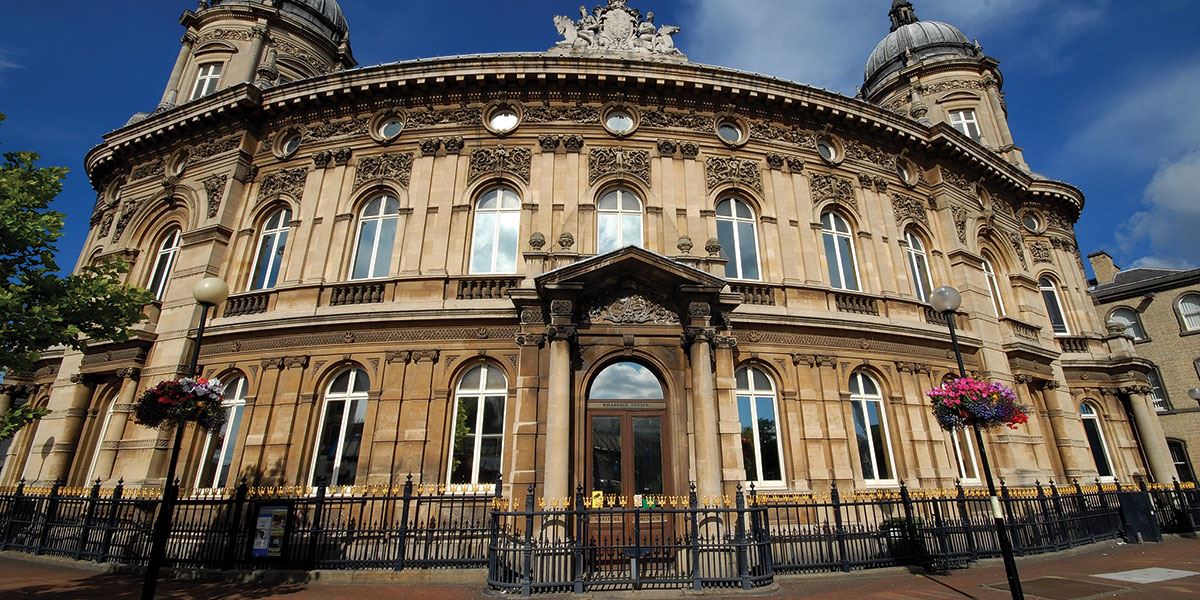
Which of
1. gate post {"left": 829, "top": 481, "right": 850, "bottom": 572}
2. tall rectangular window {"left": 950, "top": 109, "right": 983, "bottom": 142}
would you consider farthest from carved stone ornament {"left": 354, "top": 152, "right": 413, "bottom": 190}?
tall rectangular window {"left": 950, "top": 109, "right": 983, "bottom": 142}

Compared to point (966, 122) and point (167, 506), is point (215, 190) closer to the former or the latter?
point (167, 506)

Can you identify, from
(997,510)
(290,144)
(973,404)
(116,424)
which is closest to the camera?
(997,510)

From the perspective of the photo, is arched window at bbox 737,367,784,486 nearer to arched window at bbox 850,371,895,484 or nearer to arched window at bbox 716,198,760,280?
arched window at bbox 850,371,895,484

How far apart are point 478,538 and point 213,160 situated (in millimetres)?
16468

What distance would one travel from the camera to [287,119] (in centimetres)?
1761

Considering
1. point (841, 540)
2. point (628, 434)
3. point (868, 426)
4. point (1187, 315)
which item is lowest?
point (841, 540)

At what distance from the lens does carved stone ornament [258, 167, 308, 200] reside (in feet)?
54.9

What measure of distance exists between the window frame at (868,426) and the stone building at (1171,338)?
22.1 meters

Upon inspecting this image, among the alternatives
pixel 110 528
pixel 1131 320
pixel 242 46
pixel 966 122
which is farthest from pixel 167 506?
pixel 1131 320

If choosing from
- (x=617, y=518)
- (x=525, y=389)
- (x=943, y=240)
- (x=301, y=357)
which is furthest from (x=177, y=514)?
(x=943, y=240)

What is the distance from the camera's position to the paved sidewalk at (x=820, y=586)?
8555 mm

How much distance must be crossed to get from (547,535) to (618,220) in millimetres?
9174

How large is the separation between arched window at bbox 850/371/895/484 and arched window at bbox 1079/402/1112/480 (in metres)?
12.2

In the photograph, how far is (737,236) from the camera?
16016 millimetres
